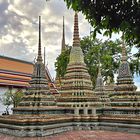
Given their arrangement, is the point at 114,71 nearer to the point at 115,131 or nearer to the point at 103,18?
the point at 115,131

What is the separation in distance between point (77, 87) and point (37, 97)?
3.09 meters

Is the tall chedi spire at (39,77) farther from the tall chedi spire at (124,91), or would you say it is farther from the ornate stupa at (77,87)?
the tall chedi spire at (124,91)

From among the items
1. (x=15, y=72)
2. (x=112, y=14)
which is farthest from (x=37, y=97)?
(x=15, y=72)

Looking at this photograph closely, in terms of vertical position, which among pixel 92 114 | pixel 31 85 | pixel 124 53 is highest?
pixel 124 53

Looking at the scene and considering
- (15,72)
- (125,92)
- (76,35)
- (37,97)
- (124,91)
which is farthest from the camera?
(15,72)

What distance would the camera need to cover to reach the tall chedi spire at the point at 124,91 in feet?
46.1

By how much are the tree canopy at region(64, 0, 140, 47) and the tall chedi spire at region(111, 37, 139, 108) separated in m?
9.39

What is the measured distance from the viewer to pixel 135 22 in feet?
15.3

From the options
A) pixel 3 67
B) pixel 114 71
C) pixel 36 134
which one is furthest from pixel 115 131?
pixel 3 67

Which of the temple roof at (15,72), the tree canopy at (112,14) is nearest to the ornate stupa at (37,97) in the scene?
the tree canopy at (112,14)

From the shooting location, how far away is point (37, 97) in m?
13.0

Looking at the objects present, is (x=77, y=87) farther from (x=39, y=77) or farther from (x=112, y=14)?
(x=112, y=14)

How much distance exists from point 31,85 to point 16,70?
22.1 meters

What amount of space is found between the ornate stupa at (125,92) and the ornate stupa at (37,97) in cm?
372
